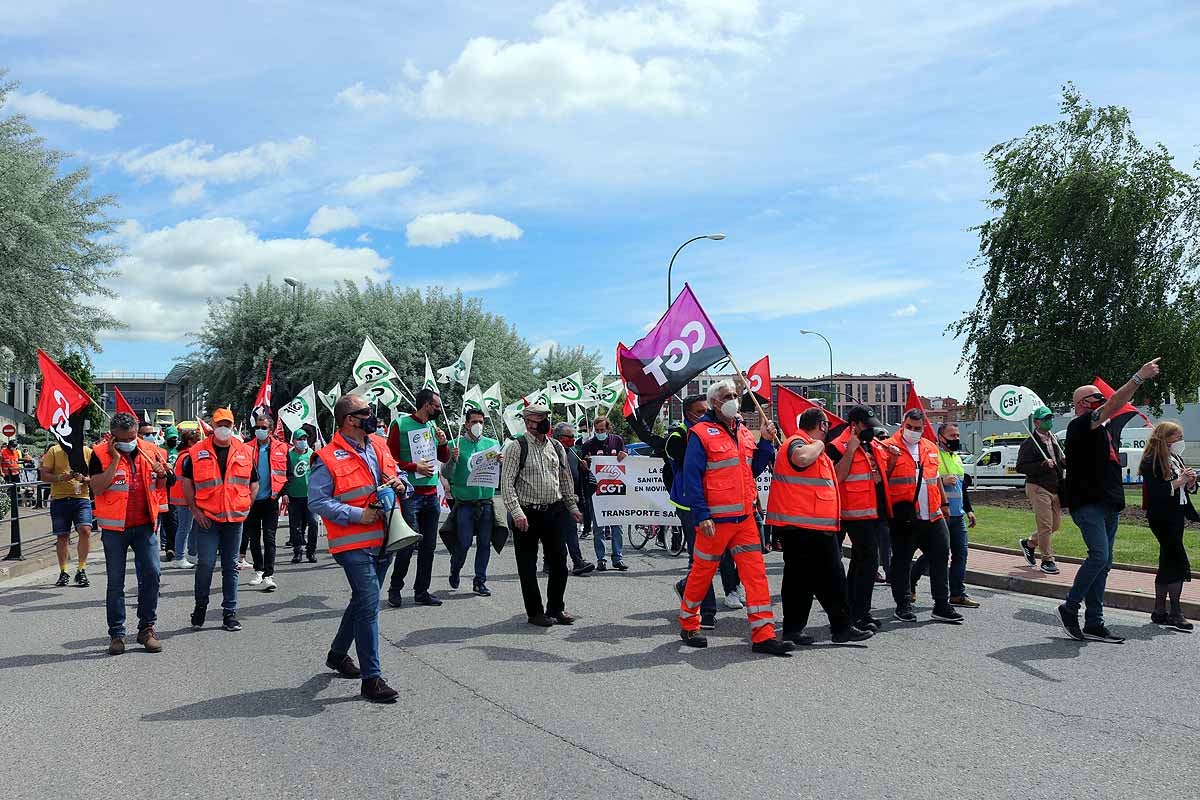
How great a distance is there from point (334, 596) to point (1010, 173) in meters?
26.4

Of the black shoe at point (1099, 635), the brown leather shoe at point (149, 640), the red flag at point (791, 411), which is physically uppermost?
the red flag at point (791, 411)

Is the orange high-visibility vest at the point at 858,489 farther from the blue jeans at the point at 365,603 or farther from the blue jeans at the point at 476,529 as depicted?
the blue jeans at the point at 365,603

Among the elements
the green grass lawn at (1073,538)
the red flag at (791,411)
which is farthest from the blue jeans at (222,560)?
the green grass lawn at (1073,538)

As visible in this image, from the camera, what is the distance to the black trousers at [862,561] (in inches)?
305

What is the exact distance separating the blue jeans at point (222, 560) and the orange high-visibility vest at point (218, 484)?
0.38 feet

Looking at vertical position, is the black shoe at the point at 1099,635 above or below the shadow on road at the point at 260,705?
below

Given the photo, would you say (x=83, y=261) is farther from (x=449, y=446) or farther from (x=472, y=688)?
(x=472, y=688)

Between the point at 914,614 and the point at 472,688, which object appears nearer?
the point at 472,688

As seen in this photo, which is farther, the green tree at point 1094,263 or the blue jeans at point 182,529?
the green tree at point 1094,263

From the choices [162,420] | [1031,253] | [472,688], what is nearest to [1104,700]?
[472,688]

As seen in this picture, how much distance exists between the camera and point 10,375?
62.7 ft

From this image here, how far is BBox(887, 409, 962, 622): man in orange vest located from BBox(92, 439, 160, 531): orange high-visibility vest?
6.00 metres

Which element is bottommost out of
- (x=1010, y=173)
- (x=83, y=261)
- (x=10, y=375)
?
(x=10, y=375)

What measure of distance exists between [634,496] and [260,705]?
6.47m
